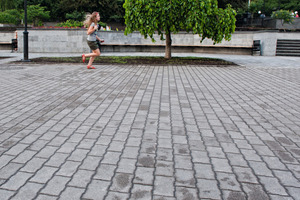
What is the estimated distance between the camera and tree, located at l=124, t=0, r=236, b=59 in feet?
42.8

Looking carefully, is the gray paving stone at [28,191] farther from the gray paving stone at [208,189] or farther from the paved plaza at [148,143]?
the gray paving stone at [208,189]

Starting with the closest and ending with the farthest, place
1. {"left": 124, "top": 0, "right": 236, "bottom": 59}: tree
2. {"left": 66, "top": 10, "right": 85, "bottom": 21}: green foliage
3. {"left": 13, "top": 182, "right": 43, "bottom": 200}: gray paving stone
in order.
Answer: {"left": 13, "top": 182, "right": 43, "bottom": 200}: gray paving stone
{"left": 124, "top": 0, "right": 236, "bottom": 59}: tree
{"left": 66, "top": 10, "right": 85, "bottom": 21}: green foliage

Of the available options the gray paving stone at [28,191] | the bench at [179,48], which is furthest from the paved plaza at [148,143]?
the bench at [179,48]

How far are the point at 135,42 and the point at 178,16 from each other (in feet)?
28.9

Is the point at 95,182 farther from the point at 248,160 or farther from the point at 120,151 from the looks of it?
the point at 248,160

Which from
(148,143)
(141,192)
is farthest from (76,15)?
(141,192)

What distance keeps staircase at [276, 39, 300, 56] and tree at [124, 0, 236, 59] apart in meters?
9.10

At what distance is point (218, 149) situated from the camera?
387cm

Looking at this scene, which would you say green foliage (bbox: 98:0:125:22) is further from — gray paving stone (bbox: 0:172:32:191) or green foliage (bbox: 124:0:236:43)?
gray paving stone (bbox: 0:172:32:191)

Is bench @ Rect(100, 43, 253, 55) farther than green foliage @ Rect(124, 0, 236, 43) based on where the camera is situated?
Yes

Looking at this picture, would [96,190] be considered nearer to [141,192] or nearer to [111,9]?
[141,192]

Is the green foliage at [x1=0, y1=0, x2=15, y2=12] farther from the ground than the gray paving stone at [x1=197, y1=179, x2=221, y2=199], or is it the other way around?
the green foliage at [x1=0, y1=0, x2=15, y2=12]

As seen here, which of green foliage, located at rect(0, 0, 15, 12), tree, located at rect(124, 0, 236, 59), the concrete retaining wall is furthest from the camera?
green foliage, located at rect(0, 0, 15, 12)

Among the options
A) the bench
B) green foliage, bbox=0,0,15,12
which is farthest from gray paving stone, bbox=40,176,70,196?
green foliage, bbox=0,0,15,12
